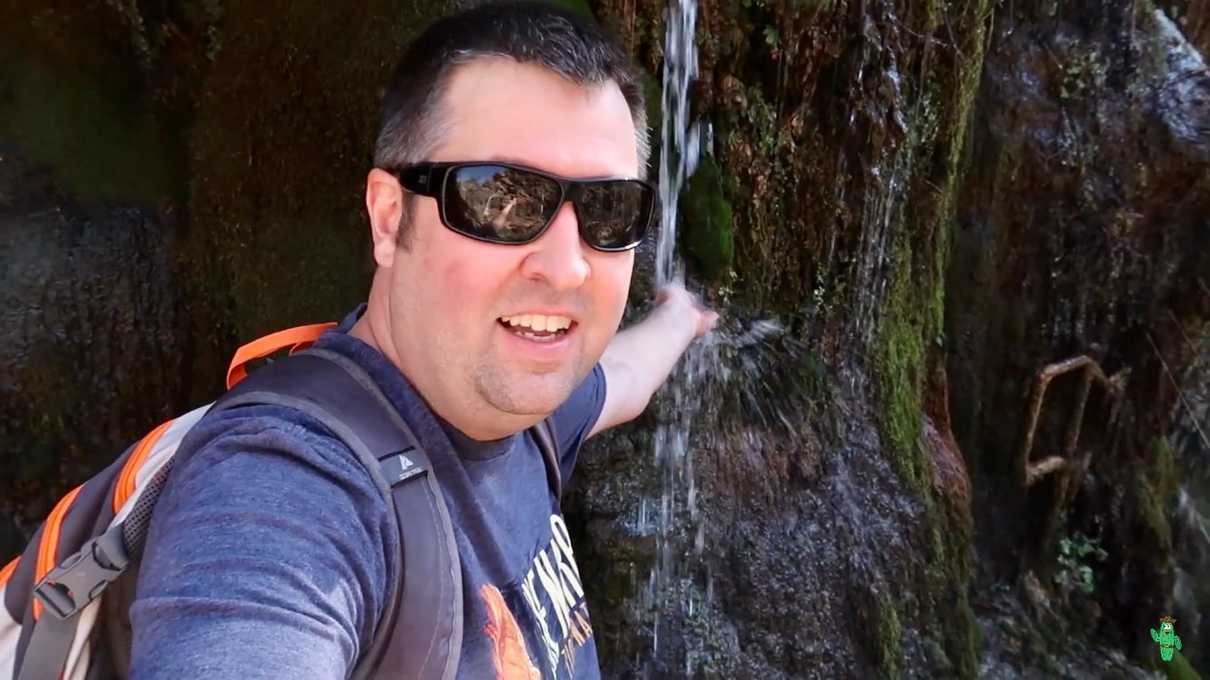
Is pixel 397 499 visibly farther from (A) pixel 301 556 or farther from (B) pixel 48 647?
(B) pixel 48 647

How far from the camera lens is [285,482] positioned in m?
1.12

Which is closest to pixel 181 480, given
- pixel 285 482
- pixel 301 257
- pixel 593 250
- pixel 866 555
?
pixel 285 482

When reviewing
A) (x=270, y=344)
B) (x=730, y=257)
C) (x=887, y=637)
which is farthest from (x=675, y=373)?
(x=270, y=344)

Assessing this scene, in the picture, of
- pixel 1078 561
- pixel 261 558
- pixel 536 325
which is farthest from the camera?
pixel 1078 561

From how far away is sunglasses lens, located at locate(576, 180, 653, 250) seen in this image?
1.41 meters

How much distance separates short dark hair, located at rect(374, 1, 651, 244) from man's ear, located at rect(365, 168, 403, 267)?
0.02 metres

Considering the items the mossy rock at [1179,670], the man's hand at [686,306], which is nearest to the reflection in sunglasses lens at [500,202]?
the man's hand at [686,306]

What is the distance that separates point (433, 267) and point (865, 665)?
3272 millimetres

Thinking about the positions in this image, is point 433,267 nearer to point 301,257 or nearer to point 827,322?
point 301,257

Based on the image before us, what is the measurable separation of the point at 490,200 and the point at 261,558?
63 centimetres

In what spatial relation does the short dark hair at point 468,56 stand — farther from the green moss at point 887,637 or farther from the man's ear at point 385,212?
the green moss at point 887,637

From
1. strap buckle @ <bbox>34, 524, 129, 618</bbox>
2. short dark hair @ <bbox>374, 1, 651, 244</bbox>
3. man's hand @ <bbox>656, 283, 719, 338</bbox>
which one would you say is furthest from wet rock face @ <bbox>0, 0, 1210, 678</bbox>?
strap buckle @ <bbox>34, 524, 129, 618</bbox>

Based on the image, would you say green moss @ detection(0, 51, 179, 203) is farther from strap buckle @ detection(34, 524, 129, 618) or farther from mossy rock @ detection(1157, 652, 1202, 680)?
mossy rock @ detection(1157, 652, 1202, 680)

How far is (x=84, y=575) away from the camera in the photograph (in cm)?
110
